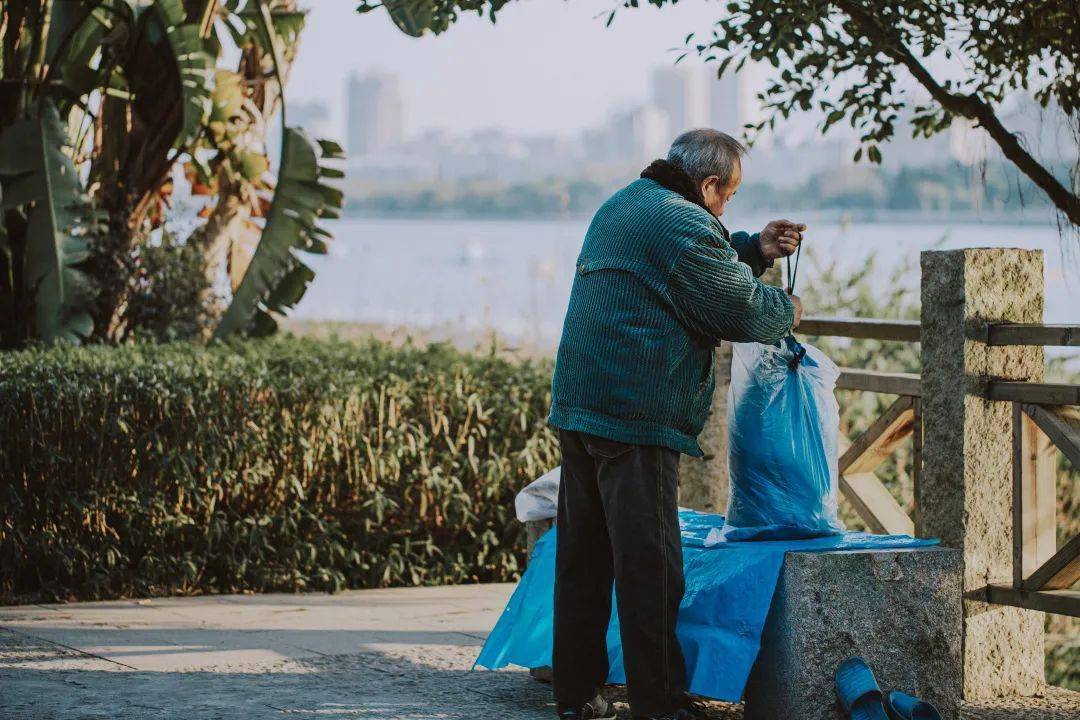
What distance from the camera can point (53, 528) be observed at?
700 centimetres

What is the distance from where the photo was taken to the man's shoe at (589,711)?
183 inches

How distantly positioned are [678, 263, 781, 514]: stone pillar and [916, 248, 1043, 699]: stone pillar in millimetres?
1375

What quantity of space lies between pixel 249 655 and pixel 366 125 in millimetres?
46988

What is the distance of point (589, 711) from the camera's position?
15.3 feet

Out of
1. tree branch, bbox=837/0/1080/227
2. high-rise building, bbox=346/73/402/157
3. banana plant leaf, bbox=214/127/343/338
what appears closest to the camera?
tree branch, bbox=837/0/1080/227

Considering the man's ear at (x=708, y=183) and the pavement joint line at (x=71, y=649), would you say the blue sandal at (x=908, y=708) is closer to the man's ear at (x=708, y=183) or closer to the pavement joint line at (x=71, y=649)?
the man's ear at (x=708, y=183)

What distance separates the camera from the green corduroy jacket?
4320 millimetres

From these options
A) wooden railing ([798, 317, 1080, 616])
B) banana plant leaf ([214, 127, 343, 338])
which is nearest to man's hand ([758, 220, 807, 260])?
wooden railing ([798, 317, 1080, 616])

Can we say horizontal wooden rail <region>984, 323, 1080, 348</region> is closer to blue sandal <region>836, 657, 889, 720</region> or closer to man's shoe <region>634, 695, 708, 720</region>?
blue sandal <region>836, 657, 889, 720</region>

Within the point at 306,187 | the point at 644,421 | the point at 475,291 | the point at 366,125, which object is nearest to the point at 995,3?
the point at 644,421

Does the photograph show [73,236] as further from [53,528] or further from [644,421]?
[644,421]

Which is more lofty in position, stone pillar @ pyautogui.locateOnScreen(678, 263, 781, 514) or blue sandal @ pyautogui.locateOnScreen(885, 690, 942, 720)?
stone pillar @ pyautogui.locateOnScreen(678, 263, 781, 514)

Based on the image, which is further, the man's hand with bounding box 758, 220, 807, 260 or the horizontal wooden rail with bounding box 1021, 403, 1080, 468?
the horizontal wooden rail with bounding box 1021, 403, 1080, 468

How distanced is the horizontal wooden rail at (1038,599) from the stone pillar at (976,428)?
0.05m
